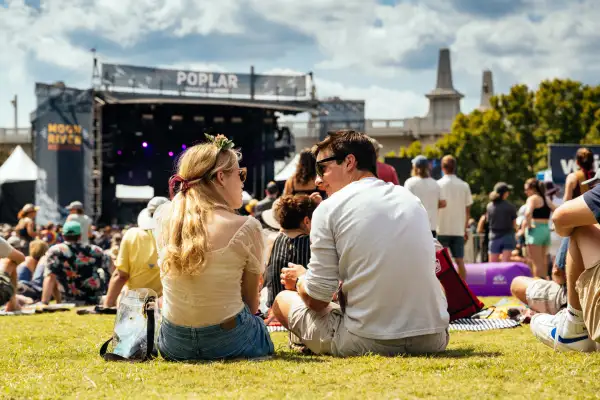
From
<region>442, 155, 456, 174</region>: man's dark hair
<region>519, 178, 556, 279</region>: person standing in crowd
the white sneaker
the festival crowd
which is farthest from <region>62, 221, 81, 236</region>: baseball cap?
the white sneaker

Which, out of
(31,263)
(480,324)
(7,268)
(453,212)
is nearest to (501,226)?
(453,212)

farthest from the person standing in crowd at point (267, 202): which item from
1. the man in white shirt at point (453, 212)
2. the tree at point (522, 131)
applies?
the tree at point (522, 131)

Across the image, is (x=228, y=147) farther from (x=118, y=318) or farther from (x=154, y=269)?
(x=154, y=269)

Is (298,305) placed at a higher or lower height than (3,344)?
higher

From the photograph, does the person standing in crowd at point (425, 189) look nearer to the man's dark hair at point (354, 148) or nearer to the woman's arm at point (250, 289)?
the man's dark hair at point (354, 148)

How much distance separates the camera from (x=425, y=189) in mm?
10820

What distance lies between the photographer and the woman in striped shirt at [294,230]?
696 cm

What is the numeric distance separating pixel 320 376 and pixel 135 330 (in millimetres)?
1347

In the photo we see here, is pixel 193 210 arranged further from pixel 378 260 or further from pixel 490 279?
pixel 490 279

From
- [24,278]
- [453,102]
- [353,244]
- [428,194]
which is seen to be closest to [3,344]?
[353,244]

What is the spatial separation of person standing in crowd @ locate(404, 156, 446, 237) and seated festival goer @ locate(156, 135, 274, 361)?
237 inches

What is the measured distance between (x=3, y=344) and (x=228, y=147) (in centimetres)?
234

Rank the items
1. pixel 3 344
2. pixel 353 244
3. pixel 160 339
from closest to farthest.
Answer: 1. pixel 353 244
2. pixel 160 339
3. pixel 3 344

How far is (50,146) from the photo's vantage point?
3056cm
